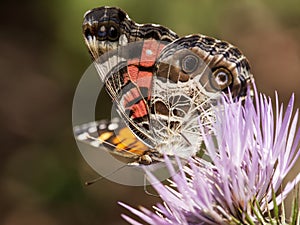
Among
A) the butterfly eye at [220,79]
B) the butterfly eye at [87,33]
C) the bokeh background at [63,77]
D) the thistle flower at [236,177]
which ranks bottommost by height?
the bokeh background at [63,77]

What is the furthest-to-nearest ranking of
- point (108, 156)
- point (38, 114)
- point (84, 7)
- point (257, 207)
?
point (38, 114), point (84, 7), point (108, 156), point (257, 207)

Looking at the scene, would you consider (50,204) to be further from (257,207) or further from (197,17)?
(257,207)

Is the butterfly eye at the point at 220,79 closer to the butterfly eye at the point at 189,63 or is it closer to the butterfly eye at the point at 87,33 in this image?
the butterfly eye at the point at 189,63

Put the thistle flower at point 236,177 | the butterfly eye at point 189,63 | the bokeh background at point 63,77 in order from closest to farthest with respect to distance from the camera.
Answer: the thistle flower at point 236,177 → the butterfly eye at point 189,63 → the bokeh background at point 63,77

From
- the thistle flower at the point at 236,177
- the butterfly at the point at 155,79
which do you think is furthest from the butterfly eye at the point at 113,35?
the thistle flower at the point at 236,177

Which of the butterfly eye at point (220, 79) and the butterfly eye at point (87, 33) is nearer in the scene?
the butterfly eye at point (220, 79)

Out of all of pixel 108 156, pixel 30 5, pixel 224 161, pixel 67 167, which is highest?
pixel 224 161

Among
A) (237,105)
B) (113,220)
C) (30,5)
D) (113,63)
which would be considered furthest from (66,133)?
(237,105)
